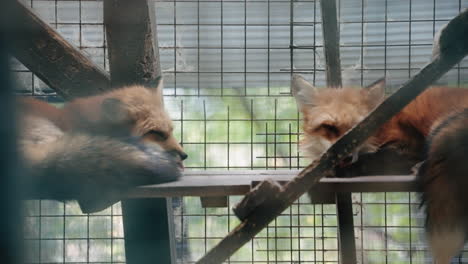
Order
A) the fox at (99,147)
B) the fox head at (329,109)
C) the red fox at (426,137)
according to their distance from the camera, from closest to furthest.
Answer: the red fox at (426,137), the fox at (99,147), the fox head at (329,109)

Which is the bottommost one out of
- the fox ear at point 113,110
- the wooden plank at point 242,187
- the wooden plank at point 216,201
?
the wooden plank at point 216,201

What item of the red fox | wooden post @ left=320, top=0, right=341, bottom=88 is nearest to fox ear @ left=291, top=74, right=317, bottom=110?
the red fox

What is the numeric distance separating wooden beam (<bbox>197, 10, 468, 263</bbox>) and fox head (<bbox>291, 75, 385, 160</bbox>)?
2.09 feet

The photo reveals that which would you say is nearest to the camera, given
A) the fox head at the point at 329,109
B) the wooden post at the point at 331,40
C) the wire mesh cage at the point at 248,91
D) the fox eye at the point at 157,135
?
the fox head at the point at 329,109

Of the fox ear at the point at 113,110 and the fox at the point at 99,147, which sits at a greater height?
the fox ear at the point at 113,110

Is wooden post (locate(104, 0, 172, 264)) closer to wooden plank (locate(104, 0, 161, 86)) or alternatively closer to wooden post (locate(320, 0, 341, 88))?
wooden plank (locate(104, 0, 161, 86))

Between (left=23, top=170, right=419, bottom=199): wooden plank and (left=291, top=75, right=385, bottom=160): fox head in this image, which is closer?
(left=23, top=170, right=419, bottom=199): wooden plank

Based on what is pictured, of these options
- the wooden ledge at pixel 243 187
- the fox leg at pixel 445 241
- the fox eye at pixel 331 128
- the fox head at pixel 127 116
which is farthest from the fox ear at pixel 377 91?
the fox head at pixel 127 116

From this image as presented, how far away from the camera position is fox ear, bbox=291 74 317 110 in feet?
6.93

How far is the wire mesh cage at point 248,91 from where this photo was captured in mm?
2943

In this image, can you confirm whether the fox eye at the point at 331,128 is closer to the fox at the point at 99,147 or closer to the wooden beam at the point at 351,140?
the fox at the point at 99,147

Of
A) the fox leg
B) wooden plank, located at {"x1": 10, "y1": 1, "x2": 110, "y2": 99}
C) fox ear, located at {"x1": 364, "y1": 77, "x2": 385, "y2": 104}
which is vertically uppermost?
wooden plank, located at {"x1": 10, "y1": 1, "x2": 110, "y2": 99}

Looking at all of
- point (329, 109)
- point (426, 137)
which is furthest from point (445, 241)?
point (329, 109)

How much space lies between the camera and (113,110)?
2.01 meters
